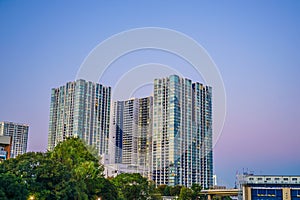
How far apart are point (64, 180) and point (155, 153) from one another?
4487 cm

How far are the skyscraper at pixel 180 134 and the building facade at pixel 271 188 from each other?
6790 millimetres

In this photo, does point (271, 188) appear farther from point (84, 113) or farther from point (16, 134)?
point (16, 134)

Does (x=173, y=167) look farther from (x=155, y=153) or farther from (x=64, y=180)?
(x=64, y=180)

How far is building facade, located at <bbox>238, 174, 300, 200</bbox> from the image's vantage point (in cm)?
4844

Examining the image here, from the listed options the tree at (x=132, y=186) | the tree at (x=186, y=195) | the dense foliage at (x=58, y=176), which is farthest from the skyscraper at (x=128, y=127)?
the tree at (x=186, y=195)

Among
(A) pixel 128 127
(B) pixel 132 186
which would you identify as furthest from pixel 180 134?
(B) pixel 132 186

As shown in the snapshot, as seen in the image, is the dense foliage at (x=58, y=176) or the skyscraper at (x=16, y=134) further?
the skyscraper at (x=16, y=134)

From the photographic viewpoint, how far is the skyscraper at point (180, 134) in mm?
49188

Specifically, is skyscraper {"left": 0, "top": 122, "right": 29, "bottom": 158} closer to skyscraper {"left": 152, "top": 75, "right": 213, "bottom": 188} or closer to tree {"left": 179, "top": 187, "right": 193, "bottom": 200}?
A: skyscraper {"left": 152, "top": 75, "right": 213, "bottom": 188}

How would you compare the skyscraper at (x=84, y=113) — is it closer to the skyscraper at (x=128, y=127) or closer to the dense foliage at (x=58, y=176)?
the skyscraper at (x=128, y=127)

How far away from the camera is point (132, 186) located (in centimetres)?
3519

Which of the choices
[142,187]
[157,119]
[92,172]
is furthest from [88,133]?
[92,172]

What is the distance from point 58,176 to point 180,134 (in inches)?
1442

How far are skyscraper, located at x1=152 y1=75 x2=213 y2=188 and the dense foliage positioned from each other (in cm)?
1581
